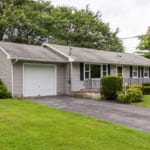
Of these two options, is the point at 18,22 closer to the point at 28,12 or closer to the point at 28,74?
the point at 28,12

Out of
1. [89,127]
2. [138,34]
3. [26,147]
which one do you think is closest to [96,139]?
[89,127]

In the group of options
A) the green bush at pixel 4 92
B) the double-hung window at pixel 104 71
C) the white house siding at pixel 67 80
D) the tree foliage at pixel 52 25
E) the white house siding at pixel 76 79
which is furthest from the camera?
the tree foliage at pixel 52 25

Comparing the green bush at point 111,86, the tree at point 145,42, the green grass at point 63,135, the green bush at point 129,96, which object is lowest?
the green grass at point 63,135

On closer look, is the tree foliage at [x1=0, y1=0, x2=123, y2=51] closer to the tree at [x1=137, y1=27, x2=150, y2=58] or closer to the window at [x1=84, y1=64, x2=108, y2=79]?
the tree at [x1=137, y1=27, x2=150, y2=58]

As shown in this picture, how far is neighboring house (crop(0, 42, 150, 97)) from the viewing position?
1574 cm

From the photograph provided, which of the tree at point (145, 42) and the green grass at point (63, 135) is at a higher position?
the tree at point (145, 42)

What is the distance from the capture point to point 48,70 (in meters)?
17.9

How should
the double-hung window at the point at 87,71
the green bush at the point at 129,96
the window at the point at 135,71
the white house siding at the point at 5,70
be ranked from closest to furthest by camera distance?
the green bush at the point at 129,96, the white house siding at the point at 5,70, the double-hung window at the point at 87,71, the window at the point at 135,71

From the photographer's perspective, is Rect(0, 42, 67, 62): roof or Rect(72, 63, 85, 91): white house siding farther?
Rect(72, 63, 85, 91): white house siding

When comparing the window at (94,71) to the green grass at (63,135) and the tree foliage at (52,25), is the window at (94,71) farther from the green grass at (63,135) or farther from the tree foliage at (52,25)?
the tree foliage at (52,25)

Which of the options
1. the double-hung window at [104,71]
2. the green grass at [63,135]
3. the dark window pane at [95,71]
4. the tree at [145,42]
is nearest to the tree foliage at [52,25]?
the tree at [145,42]

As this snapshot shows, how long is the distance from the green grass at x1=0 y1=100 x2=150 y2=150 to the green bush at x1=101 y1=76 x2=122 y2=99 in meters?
7.11

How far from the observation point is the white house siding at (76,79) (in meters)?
18.8

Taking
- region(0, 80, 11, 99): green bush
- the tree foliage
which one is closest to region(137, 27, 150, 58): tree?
the tree foliage
